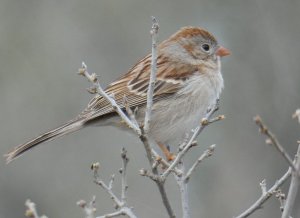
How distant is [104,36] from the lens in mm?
11453

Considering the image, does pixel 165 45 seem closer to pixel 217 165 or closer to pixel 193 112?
pixel 193 112

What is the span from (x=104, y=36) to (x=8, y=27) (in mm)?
1400

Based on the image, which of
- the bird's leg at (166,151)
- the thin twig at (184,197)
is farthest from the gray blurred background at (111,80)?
the thin twig at (184,197)

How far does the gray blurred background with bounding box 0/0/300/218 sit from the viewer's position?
9.79 meters

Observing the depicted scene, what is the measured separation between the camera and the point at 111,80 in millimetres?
10414

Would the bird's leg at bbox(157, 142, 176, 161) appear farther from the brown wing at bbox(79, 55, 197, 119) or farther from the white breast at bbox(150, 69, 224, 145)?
the brown wing at bbox(79, 55, 197, 119)

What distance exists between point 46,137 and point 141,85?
3.07ft

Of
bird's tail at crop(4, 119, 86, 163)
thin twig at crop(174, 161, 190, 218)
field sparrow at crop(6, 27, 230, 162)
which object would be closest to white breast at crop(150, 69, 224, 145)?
field sparrow at crop(6, 27, 230, 162)

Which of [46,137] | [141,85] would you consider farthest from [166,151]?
[46,137]

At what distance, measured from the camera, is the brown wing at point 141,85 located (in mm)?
6211

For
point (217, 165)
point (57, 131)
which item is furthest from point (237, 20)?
point (57, 131)

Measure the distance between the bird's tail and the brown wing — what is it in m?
0.11

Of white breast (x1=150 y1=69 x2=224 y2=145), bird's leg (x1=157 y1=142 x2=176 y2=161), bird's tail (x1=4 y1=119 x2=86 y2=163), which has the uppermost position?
bird's tail (x1=4 y1=119 x2=86 y2=163)

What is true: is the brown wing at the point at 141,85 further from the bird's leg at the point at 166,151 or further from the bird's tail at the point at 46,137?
the bird's leg at the point at 166,151
